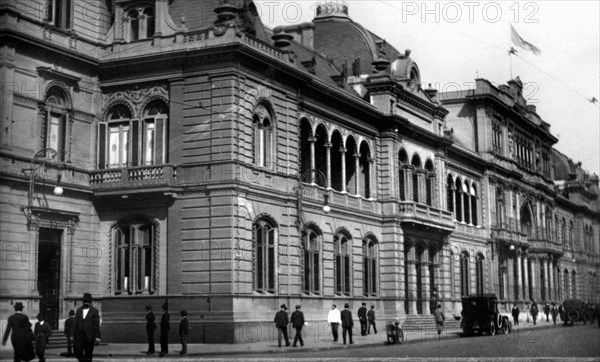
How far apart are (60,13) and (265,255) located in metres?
12.9

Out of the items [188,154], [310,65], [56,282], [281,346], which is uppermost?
[310,65]

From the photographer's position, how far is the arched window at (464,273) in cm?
6356

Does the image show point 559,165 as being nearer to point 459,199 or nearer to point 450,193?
point 459,199

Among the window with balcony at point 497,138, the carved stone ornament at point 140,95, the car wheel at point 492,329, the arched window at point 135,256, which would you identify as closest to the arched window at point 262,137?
the carved stone ornament at point 140,95

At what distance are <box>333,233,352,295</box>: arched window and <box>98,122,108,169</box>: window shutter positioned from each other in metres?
13.0

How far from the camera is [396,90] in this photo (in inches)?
2048

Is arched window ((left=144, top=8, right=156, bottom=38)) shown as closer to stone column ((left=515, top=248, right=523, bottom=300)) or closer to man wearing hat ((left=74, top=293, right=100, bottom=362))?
man wearing hat ((left=74, top=293, right=100, bottom=362))

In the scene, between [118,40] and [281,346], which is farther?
[118,40]

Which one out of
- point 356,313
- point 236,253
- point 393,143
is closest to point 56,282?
point 236,253

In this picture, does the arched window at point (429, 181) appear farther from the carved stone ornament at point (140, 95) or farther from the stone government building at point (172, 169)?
the carved stone ornament at point (140, 95)

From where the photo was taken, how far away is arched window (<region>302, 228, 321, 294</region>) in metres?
42.7

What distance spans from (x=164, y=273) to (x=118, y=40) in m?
9.98


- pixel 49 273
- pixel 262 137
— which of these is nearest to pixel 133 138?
pixel 262 137

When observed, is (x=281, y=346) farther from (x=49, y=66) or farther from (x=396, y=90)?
(x=396, y=90)
